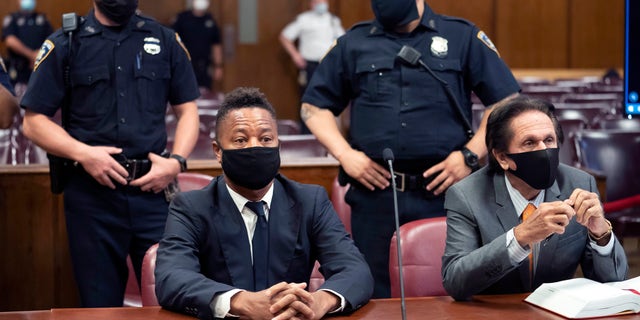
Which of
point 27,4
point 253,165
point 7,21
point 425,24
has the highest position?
point 27,4

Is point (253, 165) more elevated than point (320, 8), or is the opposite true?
point (320, 8)

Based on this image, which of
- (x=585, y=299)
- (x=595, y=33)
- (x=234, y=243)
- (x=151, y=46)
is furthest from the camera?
(x=595, y=33)

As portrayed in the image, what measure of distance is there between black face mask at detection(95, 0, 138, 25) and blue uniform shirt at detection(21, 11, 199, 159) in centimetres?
7

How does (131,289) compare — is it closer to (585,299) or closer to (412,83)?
(412,83)

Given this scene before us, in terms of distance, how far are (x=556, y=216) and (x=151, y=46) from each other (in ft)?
6.48

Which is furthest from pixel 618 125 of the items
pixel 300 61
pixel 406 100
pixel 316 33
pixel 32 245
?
pixel 300 61

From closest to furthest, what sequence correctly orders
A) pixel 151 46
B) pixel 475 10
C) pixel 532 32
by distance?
pixel 151 46, pixel 475 10, pixel 532 32

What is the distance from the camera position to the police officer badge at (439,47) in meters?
3.82

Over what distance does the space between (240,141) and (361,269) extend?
1.72 ft

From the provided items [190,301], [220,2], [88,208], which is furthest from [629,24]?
[220,2]

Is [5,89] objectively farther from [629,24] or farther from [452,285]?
[629,24]

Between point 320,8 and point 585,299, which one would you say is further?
point 320,8

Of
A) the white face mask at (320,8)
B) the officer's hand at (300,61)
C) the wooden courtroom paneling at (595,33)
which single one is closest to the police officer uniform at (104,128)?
the white face mask at (320,8)

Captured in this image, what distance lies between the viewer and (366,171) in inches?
147
